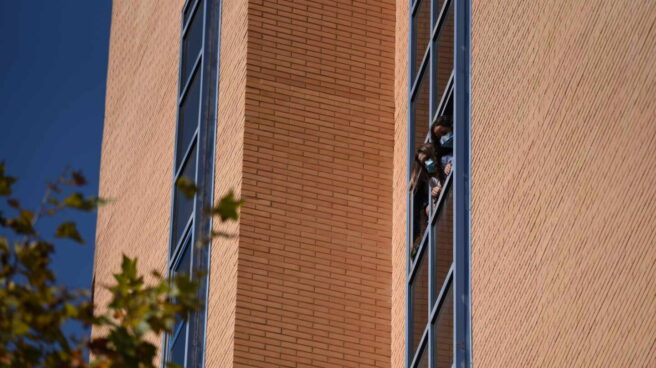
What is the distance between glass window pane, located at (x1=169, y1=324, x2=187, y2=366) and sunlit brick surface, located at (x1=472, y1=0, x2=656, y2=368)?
498 cm

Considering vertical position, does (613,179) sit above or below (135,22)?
below

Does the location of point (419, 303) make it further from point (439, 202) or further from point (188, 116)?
point (188, 116)

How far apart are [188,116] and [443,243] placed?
5755 mm

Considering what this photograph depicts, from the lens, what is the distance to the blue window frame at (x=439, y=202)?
47.6 feet

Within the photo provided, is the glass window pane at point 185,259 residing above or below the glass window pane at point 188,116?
below

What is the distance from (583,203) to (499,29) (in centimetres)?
292

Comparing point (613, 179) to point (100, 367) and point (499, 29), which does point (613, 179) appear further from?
point (100, 367)

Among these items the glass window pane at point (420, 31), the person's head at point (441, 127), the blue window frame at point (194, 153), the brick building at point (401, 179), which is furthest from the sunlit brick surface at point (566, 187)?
the blue window frame at point (194, 153)

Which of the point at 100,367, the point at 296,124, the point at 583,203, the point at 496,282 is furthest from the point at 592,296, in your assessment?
the point at 296,124

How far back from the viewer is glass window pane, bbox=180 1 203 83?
2044 cm

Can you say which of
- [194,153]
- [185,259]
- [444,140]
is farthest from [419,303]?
[194,153]

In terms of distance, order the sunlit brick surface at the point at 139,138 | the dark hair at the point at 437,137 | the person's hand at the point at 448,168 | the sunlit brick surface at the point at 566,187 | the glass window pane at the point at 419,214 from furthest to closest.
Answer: the sunlit brick surface at the point at 139,138 → the glass window pane at the point at 419,214 → the dark hair at the point at 437,137 → the person's hand at the point at 448,168 → the sunlit brick surface at the point at 566,187

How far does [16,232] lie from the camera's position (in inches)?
261

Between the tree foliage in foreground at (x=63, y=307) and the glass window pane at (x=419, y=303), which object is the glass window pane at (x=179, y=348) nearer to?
the glass window pane at (x=419, y=303)
